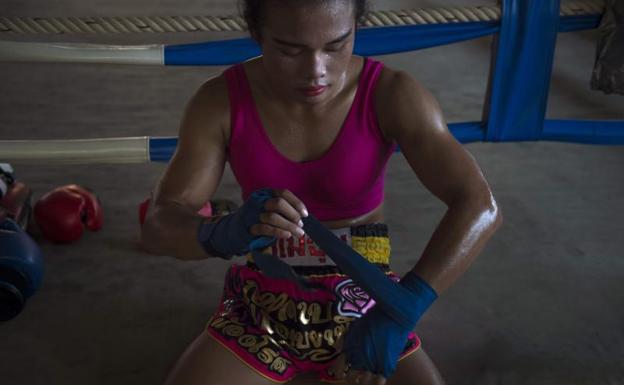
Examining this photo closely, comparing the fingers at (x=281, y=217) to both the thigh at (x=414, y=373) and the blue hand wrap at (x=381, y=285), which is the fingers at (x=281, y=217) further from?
the thigh at (x=414, y=373)

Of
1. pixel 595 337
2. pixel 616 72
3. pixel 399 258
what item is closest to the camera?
pixel 595 337

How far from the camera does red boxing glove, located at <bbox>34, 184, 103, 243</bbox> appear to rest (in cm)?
184

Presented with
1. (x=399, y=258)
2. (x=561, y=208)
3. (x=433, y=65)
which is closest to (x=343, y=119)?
(x=399, y=258)

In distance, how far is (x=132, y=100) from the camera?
310 cm

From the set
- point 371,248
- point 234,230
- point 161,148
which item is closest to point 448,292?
point 371,248

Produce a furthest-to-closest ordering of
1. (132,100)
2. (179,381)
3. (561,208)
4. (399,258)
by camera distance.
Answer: (132,100), (561,208), (399,258), (179,381)

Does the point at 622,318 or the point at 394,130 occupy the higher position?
the point at 394,130

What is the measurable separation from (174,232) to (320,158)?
0.27 m

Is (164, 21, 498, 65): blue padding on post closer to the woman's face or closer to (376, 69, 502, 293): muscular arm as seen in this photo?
(376, 69, 502, 293): muscular arm

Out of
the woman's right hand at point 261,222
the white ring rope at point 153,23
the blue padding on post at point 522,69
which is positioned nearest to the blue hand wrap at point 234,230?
the woman's right hand at point 261,222

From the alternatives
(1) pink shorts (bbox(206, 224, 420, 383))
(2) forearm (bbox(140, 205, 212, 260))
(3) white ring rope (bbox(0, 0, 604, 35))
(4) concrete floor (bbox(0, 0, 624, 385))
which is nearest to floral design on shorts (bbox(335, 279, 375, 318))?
(1) pink shorts (bbox(206, 224, 420, 383))

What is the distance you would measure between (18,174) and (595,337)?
1.72 metres

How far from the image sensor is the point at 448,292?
5.57 feet

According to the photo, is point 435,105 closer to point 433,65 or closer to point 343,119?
point 343,119
